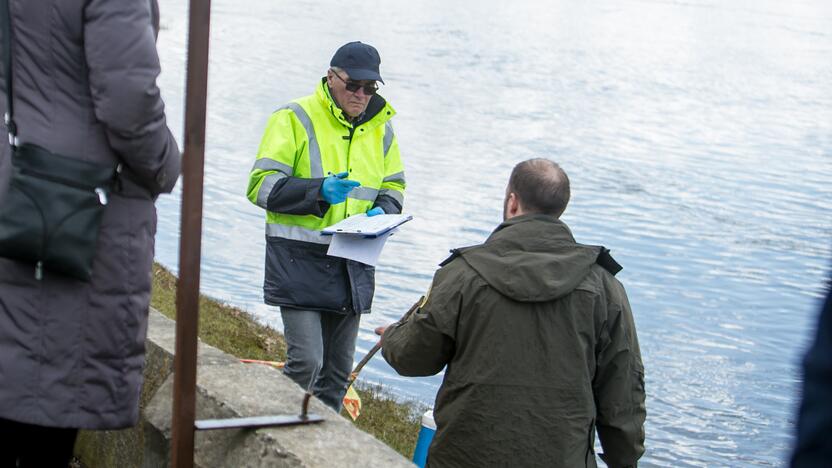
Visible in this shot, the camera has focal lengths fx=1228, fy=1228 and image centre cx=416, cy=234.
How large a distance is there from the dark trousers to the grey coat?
97 mm

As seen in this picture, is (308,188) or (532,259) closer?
(532,259)

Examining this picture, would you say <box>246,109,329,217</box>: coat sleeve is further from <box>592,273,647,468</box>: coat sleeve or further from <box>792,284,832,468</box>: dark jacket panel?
<box>792,284,832,468</box>: dark jacket panel

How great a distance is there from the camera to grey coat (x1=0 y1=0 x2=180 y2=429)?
10.3 ft

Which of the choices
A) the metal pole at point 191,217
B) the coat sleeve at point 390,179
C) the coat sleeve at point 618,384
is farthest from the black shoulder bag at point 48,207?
the coat sleeve at point 390,179

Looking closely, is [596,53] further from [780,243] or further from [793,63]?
[780,243]

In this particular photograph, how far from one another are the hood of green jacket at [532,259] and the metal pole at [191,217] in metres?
0.94

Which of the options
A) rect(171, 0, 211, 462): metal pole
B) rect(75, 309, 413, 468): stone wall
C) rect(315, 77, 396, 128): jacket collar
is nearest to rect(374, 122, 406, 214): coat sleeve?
rect(315, 77, 396, 128): jacket collar

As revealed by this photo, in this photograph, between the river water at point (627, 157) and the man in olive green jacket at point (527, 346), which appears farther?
the river water at point (627, 157)

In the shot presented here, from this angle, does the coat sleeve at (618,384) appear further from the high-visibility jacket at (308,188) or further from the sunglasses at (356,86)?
the sunglasses at (356,86)

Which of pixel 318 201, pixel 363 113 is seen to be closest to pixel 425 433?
pixel 318 201

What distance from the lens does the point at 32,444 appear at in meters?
3.25

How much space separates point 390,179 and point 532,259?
2.06 meters

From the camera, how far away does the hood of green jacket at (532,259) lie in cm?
366

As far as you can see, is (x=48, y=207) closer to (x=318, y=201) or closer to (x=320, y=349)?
(x=318, y=201)
